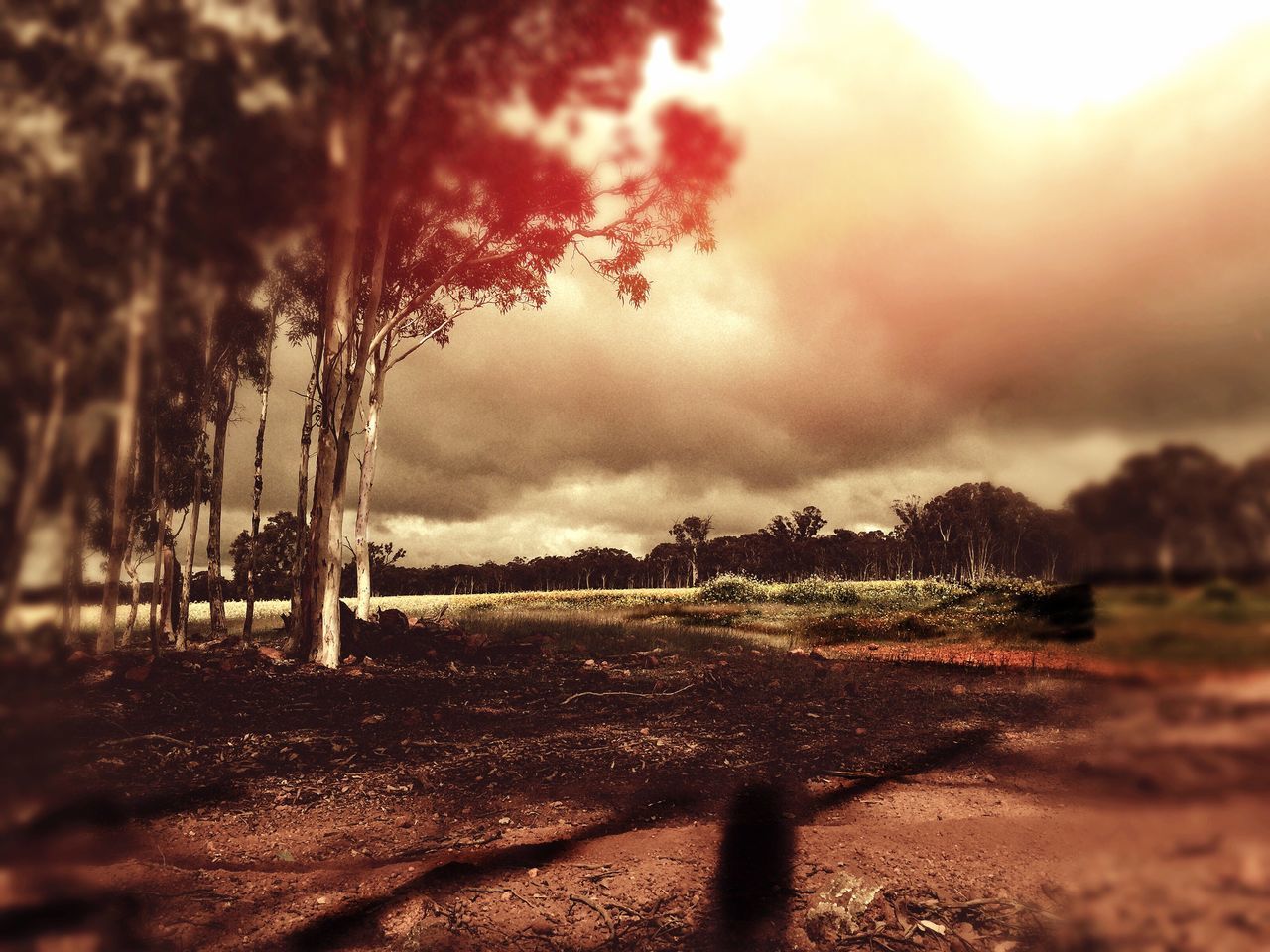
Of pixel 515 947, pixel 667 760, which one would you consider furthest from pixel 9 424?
pixel 667 760

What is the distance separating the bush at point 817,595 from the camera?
42.3m

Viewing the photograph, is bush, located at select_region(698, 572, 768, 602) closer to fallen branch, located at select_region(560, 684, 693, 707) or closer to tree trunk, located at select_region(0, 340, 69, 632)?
fallen branch, located at select_region(560, 684, 693, 707)

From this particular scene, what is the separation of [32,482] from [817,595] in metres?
46.7

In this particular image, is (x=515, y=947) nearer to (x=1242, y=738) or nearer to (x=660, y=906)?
(x=660, y=906)

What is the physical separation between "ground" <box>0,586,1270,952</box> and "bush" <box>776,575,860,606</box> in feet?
112

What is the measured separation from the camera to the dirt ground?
24.5 inches

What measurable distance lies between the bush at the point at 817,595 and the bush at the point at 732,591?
133cm

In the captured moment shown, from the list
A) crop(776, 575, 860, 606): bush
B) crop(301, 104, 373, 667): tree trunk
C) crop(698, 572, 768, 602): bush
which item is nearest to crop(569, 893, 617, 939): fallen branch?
crop(301, 104, 373, 667): tree trunk

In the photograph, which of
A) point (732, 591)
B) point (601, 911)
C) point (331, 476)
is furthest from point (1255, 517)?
point (732, 591)

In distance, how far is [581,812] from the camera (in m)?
4.35

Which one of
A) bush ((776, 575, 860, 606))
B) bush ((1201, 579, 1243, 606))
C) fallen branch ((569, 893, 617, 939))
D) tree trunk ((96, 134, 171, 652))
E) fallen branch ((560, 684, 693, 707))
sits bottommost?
bush ((776, 575, 860, 606))

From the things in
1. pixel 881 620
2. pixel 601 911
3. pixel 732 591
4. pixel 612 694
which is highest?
pixel 601 911

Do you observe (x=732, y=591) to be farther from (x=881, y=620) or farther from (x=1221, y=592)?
(x=1221, y=592)

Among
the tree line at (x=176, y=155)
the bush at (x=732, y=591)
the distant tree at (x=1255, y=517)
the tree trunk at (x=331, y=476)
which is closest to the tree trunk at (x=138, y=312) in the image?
the tree line at (x=176, y=155)
